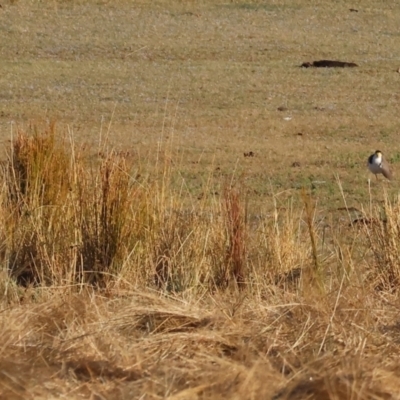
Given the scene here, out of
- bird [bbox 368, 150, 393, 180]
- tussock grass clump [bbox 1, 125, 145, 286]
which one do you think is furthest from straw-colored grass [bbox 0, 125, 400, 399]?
bird [bbox 368, 150, 393, 180]

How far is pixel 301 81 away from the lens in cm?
1559

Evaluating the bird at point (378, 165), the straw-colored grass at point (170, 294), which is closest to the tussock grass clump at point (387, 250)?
the straw-colored grass at point (170, 294)

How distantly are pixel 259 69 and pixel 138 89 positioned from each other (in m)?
2.89

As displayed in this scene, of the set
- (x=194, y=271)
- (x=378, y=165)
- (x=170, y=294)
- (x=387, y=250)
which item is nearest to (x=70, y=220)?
(x=194, y=271)

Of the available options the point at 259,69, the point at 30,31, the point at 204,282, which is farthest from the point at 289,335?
the point at 30,31

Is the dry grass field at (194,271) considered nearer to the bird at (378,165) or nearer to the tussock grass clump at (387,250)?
the tussock grass clump at (387,250)

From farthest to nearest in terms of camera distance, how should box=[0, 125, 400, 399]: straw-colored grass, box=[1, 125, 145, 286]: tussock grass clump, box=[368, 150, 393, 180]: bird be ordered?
box=[368, 150, 393, 180]: bird < box=[1, 125, 145, 286]: tussock grass clump < box=[0, 125, 400, 399]: straw-colored grass

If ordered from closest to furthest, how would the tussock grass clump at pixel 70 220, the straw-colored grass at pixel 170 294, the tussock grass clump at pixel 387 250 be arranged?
the straw-colored grass at pixel 170 294 → the tussock grass clump at pixel 387 250 → the tussock grass clump at pixel 70 220

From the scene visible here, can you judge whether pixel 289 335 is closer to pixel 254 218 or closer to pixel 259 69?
pixel 254 218

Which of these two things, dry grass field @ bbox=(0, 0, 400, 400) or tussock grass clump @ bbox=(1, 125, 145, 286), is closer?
dry grass field @ bbox=(0, 0, 400, 400)

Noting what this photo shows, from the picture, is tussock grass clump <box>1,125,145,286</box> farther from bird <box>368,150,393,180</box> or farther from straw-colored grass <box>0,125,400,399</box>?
bird <box>368,150,393,180</box>

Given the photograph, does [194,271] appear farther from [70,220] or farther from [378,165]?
[378,165]

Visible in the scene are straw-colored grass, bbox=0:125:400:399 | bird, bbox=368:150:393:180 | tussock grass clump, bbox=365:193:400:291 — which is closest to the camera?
straw-colored grass, bbox=0:125:400:399

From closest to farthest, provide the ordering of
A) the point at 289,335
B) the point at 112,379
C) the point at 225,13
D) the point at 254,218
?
the point at 112,379 < the point at 289,335 < the point at 254,218 < the point at 225,13
